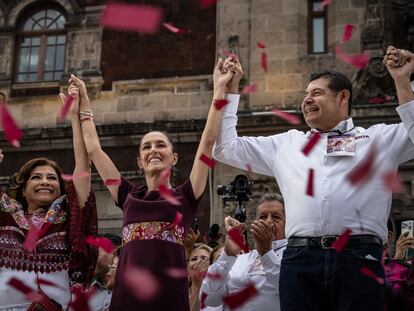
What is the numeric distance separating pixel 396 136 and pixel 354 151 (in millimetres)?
255

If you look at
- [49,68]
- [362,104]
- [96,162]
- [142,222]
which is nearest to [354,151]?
[142,222]

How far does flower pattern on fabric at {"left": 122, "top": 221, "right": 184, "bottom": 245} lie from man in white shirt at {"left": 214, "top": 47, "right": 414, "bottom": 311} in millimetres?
573

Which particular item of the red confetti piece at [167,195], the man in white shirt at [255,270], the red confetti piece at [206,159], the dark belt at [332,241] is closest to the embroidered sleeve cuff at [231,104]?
the red confetti piece at [206,159]

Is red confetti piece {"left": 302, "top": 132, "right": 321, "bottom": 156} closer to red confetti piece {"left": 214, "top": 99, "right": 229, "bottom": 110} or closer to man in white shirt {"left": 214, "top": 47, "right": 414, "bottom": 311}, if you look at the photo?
man in white shirt {"left": 214, "top": 47, "right": 414, "bottom": 311}

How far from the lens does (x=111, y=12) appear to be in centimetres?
479

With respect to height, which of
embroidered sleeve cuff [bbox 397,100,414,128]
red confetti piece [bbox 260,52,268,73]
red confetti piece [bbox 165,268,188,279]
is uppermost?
red confetti piece [bbox 260,52,268,73]

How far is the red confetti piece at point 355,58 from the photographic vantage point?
12398 millimetres

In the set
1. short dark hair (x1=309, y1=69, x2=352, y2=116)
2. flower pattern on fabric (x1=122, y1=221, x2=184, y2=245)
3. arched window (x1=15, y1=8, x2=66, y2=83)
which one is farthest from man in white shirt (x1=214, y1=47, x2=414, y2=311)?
arched window (x1=15, y1=8, x2=66, y2=83)

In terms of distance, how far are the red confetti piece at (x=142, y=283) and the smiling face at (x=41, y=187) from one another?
102cm

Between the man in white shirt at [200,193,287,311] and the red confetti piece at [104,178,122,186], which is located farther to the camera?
the man in white shirt at [200,193,287,311]

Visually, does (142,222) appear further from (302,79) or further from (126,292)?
(302,79)

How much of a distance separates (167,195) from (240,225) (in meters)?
0.89

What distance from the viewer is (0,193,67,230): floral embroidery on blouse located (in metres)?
4.82

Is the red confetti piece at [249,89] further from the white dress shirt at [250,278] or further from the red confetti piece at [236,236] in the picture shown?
the red confetti piece at [236,236]
